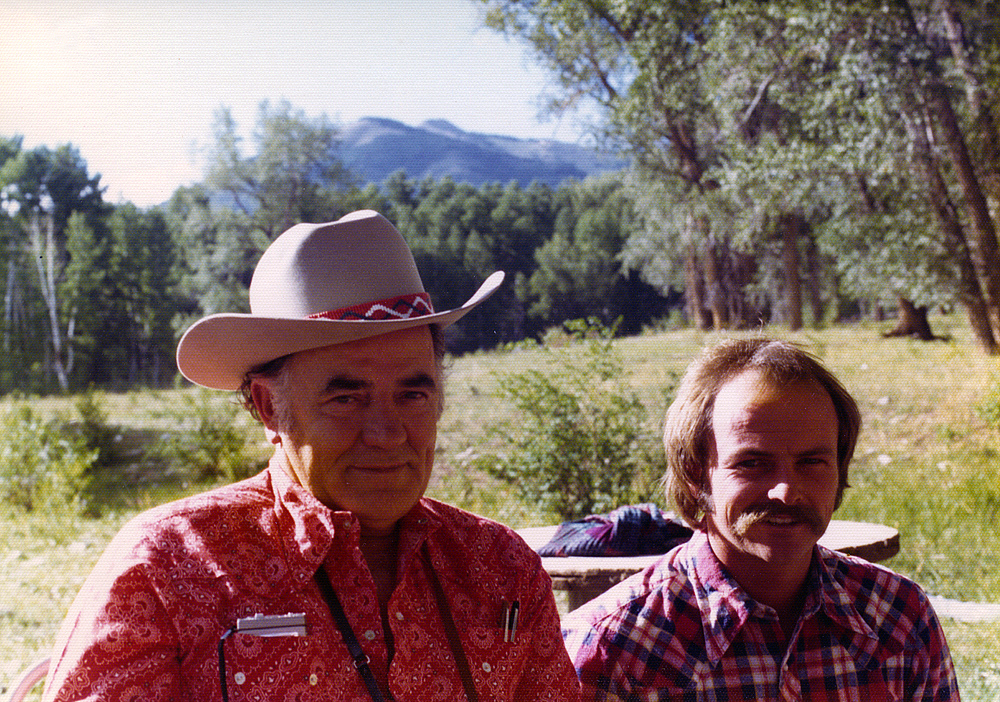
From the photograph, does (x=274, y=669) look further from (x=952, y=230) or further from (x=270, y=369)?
(x=952, y=230)

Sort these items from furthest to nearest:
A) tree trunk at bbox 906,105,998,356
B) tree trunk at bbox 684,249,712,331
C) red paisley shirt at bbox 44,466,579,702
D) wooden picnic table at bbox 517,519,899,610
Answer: tree trunk at bbox 906,105,998,356
tree trunk at bbox 684,249,712,331
wooden picnic table at bbox 517,519,899,610
red paisley shirt at bbox 44,466,579,702

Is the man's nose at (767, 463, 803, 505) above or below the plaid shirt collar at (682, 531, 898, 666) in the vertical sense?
above

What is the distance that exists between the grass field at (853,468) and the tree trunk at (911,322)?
0.22 feet

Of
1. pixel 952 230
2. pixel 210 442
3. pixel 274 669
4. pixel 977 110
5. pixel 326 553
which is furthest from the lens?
pixel 210 442

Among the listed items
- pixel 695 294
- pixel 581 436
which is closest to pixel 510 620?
pixel 581 436

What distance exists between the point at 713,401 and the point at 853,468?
4130 mm

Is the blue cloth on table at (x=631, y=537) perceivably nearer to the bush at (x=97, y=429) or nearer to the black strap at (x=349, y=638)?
the black strap at (x=349, y=638)

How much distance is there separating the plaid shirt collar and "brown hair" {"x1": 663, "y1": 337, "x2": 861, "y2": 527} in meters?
0.14

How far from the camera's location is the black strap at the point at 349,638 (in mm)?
1315

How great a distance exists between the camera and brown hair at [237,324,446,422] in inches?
59.2

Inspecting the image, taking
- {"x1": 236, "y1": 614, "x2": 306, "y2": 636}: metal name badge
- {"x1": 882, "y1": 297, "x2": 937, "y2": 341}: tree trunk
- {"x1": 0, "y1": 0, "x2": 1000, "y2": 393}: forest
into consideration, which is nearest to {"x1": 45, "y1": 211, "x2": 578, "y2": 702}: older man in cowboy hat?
{"x1": 236, "y1": 614, "x2": 306, "y2": 636}: metal name badge

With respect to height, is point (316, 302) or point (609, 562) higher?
point (316, 302)

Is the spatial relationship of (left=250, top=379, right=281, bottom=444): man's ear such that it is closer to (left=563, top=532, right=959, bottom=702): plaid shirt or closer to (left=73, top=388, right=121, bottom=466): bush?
(left=563, top=532, right=959, bottom=702): plaid shirt

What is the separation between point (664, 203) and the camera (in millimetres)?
5395
